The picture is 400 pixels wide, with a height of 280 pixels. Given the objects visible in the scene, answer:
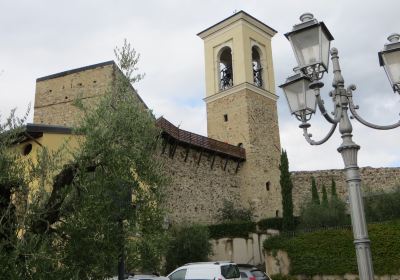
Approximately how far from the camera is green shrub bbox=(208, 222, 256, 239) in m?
21.5

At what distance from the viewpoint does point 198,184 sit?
24.4m

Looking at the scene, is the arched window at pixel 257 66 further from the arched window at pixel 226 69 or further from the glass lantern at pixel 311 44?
the glass lantern at pixel 311 44

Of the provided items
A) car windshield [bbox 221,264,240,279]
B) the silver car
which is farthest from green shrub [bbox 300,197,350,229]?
car windshield [bbox 221,264,240,279]

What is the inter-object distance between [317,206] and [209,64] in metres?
12.6

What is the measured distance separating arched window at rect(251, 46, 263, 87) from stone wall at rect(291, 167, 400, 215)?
20.7 feet

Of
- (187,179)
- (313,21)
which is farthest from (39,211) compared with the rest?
(187,179)

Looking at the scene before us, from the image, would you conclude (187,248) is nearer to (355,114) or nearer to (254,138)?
(254,138)

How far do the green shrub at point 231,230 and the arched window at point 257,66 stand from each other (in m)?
11.1

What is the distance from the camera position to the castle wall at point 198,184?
74.1 feet

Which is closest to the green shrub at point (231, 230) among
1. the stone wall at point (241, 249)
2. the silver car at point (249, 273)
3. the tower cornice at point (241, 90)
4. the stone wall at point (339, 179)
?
the stone wall at point (241, 249)

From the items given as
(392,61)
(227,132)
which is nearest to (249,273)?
(392,61)

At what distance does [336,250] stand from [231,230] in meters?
5.22

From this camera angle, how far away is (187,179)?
2370cm

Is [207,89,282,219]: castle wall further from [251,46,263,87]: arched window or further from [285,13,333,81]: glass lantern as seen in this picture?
[285,13,333,81]: glass lantern
